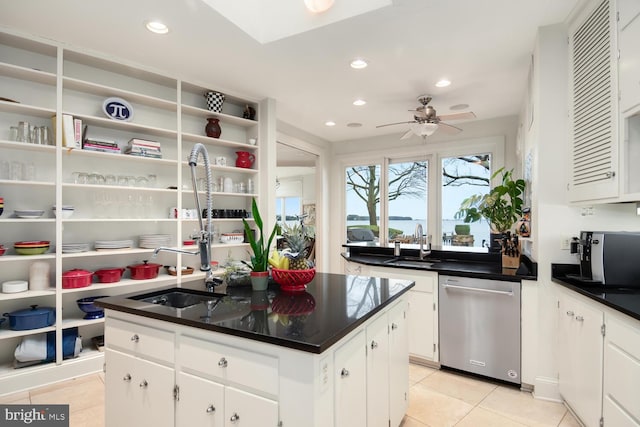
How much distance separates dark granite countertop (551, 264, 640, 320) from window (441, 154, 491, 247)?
266 cm

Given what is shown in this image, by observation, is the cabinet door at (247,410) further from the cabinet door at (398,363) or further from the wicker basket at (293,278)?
the cabinet door at (398,363)

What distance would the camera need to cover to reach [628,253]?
209cm

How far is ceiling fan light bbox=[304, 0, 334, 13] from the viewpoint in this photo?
8.27 feet

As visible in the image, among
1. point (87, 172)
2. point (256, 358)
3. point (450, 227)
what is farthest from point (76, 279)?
point (450, 227)

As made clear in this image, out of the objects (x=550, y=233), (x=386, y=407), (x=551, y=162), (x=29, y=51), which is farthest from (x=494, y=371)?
(x=29, y=51)

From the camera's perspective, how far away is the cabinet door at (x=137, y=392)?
1.56 meters

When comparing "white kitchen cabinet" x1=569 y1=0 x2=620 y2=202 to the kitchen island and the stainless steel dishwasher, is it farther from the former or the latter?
the kitchen island

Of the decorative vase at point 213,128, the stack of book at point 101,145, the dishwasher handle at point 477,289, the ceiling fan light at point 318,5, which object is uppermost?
the ceiling fan light at point 318,5

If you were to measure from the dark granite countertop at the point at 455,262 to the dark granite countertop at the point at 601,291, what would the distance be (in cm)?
18

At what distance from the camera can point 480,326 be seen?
2.79 m

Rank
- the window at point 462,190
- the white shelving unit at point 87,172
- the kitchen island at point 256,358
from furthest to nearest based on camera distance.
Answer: the window at point 462,190 < the white shelving unit at point 87,172 < the kitchen island at point 256,358

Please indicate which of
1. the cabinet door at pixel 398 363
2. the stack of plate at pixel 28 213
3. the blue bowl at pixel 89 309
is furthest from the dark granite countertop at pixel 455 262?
the stack of plate at pixel 28 213

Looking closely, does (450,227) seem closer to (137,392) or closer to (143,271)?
(143,271)

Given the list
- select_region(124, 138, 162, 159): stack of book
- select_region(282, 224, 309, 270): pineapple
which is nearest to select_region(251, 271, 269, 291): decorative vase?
select_region(282, 224, 309, 270): pineapple
